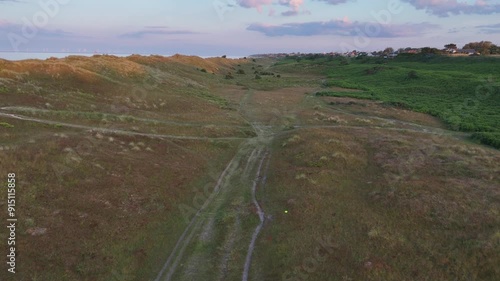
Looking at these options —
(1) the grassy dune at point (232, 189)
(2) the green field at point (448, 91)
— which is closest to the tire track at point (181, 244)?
(1) the grassy dune at point (232, 189)

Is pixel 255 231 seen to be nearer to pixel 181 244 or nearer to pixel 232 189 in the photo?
pixel 181 244

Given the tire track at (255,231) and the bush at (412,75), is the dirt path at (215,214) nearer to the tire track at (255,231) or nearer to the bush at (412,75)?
the tire track at (255,231)

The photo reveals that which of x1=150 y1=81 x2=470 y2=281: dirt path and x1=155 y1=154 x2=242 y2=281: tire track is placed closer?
x1=155 y1=154 x2=242 y2=281: tire track

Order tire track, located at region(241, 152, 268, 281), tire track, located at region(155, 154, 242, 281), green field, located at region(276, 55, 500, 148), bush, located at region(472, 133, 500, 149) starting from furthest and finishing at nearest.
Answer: green field, located at region(276, 55, 500, 148) < bush, located at region(472, 133, 500, 149) < tire track, located at region(241, 152, 268, 281) < tire track, located at region(155, 154, 242, 281)

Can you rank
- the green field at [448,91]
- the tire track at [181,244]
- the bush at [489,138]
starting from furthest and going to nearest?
the green field at [448,91]
the bush at [489,138]
the tire track at [181,244]

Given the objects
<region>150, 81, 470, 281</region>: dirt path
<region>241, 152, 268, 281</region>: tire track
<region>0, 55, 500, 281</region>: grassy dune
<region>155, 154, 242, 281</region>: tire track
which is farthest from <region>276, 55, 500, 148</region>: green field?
<region>155, 154, 242, 281</region>: tire track

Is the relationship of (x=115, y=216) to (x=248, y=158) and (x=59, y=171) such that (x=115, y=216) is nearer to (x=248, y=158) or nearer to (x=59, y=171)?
(x=59, y=171)

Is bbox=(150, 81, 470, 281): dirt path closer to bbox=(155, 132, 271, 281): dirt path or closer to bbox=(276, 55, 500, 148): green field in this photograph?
bbox=(155, 132, 271, 281): dirt path

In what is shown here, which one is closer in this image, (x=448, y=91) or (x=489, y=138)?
(x=489, y=138)

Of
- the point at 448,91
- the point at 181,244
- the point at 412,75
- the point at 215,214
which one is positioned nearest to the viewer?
A: the point at 181,244

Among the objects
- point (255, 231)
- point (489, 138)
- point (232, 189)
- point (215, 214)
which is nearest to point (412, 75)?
point (489, 138)

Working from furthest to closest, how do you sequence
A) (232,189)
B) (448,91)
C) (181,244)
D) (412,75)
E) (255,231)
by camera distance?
(412,75) < (448,91) < (232,189) < (255,231) < (181,244)

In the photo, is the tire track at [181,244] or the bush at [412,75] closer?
the tire track at [181,244]
